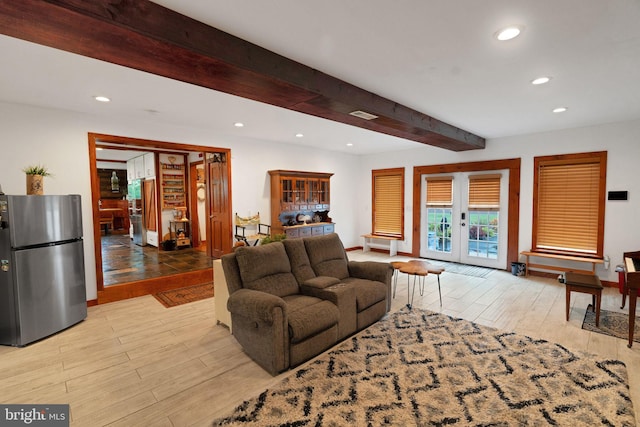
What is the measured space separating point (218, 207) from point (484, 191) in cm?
538

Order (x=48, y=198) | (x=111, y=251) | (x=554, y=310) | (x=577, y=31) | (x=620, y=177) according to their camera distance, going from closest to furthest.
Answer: (x=577, y=31) → (x=48, y=198) → (x=554, y=310) → (x=620, y=177) → (x=111, y=251)

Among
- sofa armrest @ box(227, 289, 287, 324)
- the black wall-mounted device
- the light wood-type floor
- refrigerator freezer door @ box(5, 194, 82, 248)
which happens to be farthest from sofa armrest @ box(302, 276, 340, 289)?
the black wall-mounted device

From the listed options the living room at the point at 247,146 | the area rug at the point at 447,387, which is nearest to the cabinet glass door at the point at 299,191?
the living room at the point at 247,146

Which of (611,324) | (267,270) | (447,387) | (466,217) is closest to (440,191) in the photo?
(466,217)

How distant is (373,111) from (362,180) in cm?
507

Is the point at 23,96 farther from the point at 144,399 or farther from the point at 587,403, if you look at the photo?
the point at 587,403

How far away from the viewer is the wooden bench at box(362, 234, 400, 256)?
757 cm

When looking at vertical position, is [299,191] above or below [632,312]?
above

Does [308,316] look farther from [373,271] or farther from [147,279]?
[147,279]

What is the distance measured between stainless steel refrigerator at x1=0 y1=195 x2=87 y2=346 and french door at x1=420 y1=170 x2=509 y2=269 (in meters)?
6.42

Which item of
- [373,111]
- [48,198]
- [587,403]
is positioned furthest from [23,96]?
[587,403]

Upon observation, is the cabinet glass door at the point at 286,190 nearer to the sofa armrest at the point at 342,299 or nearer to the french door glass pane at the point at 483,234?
the sofa armrest at the point at 342,299

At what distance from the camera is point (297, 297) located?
3.13 metres

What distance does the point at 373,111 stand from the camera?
11.2 ft
